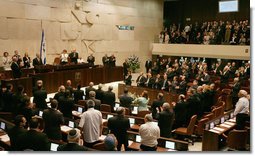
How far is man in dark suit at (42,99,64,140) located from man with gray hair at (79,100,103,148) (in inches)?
18.6

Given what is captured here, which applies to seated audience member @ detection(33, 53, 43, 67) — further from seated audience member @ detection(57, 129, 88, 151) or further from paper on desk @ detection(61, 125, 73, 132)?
seated audience member @ detection(57, 129, 88, 151)

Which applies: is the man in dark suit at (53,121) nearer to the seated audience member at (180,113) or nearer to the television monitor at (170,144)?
the television monitor at (170,144)

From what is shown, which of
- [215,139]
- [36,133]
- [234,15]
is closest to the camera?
[36,133]

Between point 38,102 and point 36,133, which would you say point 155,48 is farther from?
point 36,133

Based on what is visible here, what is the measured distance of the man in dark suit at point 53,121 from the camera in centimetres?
637

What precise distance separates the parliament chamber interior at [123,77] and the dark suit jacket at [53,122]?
0.07 feet

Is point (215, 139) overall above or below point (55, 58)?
below

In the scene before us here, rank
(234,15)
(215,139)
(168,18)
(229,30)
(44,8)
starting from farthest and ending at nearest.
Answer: (168,18), (234,15), (229,30), (44,8), (215,139)

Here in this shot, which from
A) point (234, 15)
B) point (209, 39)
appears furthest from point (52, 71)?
point (234, 15)

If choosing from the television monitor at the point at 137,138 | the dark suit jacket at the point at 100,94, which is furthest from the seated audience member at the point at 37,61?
the television monitor at the point at 137,138

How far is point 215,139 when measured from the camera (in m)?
7.47

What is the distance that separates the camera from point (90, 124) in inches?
249

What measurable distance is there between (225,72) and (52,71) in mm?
8091

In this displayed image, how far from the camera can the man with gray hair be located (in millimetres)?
6297
